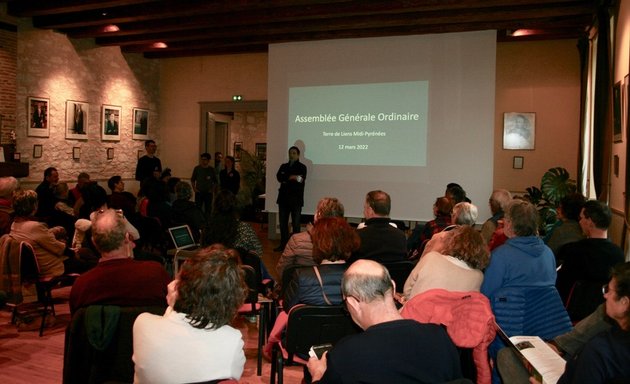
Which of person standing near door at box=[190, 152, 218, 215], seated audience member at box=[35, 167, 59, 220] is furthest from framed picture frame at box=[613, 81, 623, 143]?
person standing near door at box=[190, 152, 218, 215]

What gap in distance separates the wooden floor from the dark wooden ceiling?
478cm

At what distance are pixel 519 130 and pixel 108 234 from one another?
8.79m

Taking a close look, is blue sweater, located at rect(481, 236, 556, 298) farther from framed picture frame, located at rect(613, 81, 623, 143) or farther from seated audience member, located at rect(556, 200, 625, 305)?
framed picture frame, located at rect(613, 81, 623, 143)

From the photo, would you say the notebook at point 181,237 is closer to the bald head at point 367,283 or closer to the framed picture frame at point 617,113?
the bald head at point 367,283

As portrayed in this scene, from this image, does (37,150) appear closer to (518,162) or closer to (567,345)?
(518,162)

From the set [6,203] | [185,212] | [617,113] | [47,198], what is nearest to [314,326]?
[185,212]

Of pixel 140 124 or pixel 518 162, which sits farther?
pixel 140 124

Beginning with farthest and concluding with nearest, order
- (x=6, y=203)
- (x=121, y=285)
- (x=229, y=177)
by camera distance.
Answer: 1. (x=229, y=177)
2. (x=6, y=203)
3. (x=121, y=285)

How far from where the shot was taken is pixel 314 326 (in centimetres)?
277

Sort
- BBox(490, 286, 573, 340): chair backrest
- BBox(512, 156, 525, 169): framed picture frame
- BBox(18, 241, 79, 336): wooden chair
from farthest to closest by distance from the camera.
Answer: BBox(512, 156, 525, 169): framed picture frame, BBox(18, 241, 79, 336): wooden chair, BBox(490, 286, 573, 340): chair backrest

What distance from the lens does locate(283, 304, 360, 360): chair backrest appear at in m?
2.76

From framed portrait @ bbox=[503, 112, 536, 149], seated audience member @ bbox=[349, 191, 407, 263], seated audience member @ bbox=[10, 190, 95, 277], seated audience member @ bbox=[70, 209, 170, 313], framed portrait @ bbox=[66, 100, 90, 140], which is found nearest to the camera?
seated audience member @ bbox=[70, 209, 170, 313]

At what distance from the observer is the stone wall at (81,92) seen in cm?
948

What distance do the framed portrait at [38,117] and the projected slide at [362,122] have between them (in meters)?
4.41
